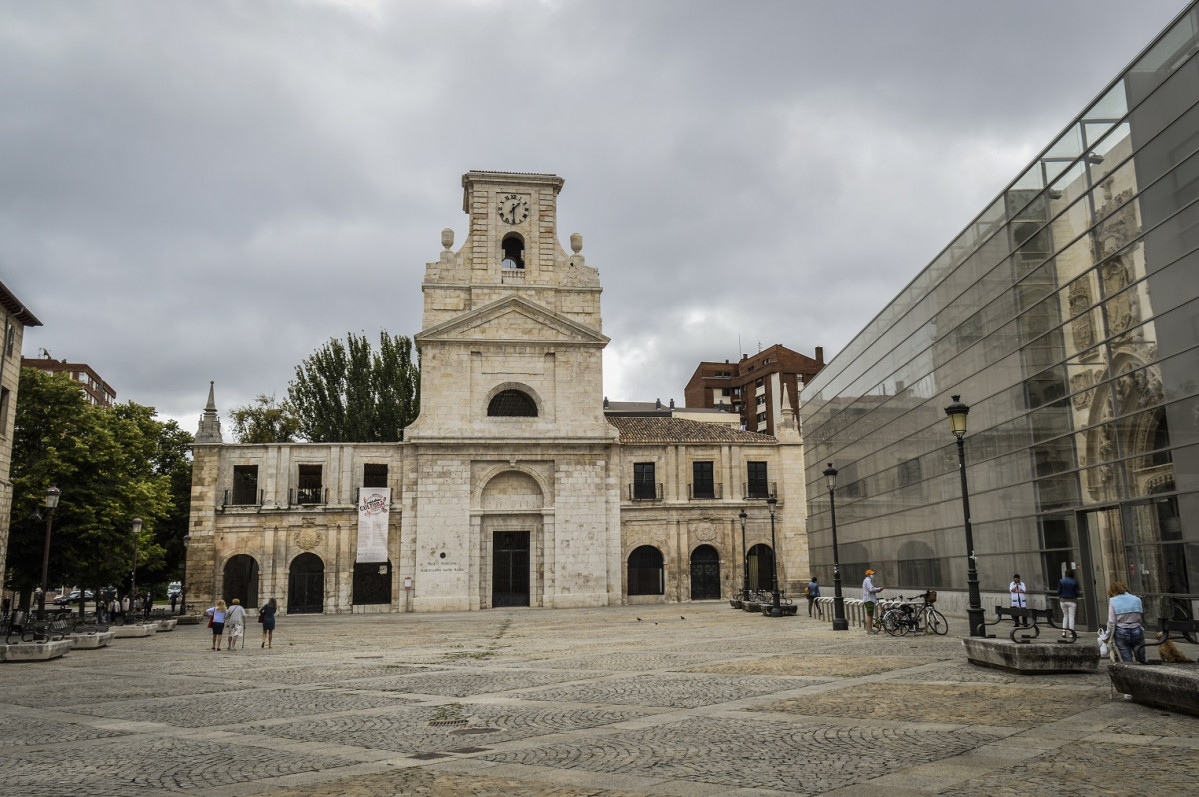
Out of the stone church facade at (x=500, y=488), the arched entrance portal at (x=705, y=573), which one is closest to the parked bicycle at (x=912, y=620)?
the stone church facade at (x=500, y=488)

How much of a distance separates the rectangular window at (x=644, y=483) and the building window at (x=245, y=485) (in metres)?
19.9

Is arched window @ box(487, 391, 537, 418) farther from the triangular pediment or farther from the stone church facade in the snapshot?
the triangular pediment

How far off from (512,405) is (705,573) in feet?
45.7

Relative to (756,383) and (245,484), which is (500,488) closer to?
(245,484)

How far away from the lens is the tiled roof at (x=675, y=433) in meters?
48.5

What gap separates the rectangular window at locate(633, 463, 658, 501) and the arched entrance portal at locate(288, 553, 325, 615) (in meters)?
16.8

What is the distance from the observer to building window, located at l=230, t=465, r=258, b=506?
4541 cm

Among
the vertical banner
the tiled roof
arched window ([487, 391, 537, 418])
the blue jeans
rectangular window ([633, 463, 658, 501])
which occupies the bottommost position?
the blue jeans

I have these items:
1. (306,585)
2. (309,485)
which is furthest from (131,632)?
(309,485)

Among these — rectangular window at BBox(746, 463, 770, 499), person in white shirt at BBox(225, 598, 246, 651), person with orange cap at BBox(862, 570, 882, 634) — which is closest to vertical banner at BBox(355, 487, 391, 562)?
rectangular window at BBox(746, 463, 770, 499)

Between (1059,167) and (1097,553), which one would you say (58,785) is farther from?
(1059,167)

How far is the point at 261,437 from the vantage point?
59312 millimetres

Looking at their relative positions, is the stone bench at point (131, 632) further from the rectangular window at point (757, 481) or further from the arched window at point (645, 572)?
the rectangular window at point (757, 481)

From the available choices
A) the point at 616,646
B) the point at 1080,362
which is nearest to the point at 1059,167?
the point at 1080,362
